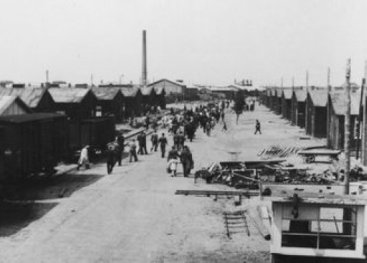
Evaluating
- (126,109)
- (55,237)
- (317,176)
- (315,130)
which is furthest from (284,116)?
(55,237)

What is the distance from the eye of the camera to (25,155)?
20.5m

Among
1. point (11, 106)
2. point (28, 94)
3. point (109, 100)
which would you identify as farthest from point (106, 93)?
point (11, 106)

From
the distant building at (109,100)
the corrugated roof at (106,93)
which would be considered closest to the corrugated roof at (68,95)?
the distant building at (109,100)

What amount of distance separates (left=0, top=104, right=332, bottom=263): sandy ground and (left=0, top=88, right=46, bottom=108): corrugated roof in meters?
12.5

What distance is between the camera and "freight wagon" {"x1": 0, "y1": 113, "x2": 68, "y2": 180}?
62.8ft

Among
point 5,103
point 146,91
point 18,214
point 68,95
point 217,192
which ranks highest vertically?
point 146,91

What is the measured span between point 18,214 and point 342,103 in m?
22.3

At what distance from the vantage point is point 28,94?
1405 inches

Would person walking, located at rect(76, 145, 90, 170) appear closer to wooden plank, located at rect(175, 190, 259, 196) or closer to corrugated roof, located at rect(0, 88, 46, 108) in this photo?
wooden plank, located at rect(175, 190, 259, 196)

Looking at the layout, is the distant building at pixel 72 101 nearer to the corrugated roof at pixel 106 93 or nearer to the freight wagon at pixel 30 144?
the corrugated roof at pixel 106 93

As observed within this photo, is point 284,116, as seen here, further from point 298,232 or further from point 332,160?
point 298,232

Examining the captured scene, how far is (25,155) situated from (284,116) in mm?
47728

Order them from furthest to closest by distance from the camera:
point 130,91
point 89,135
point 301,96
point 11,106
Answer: point 130,91 < point 301,96 < point 89,135 < point 11,106

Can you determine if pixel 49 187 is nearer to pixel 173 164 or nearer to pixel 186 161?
pixel 173 164
